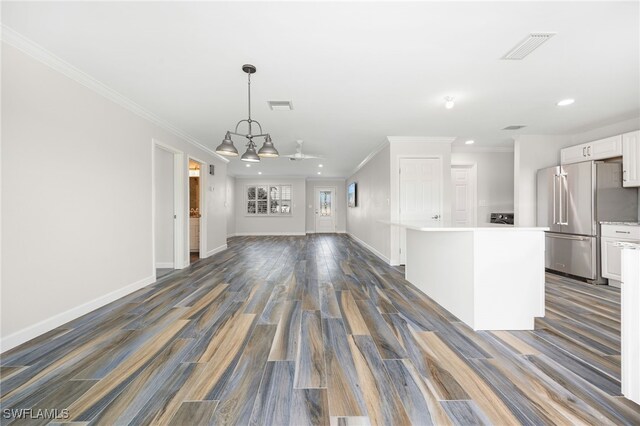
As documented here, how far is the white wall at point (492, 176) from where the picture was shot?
6055 mm

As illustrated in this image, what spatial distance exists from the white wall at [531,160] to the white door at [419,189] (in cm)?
146

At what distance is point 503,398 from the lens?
149 centimetres

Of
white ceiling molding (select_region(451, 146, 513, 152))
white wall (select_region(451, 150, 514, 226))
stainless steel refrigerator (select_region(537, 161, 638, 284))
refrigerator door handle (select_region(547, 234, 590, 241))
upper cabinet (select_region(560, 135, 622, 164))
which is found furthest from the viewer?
white wall (select_region(451, 150, 514, 226))

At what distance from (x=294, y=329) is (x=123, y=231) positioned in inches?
104

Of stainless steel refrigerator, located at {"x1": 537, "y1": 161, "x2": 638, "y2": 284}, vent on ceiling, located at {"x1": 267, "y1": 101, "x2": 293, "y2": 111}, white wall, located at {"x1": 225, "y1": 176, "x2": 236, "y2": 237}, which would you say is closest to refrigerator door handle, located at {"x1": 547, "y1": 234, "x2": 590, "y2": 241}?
stainless steel refrigerator, located at {"x1": 537, "y1": 161, "x2": 638, "y2": 284}

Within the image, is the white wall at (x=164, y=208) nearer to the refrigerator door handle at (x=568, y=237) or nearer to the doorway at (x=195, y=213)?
the doorway at (x=195, y=213)

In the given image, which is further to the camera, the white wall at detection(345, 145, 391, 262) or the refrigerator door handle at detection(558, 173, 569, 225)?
the white wall at detection(345, 145, 391, 262)

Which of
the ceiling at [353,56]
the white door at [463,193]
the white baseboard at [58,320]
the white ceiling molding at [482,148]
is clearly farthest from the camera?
the white door at [463,193]

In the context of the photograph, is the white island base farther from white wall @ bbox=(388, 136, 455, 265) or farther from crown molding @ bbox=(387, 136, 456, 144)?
crown molding @ bbox=(387, 136, 456, 144)

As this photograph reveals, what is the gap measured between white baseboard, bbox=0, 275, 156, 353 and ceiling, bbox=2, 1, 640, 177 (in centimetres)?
246

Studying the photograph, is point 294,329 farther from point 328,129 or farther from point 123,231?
point 328,129

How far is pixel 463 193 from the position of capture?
20.4 feet

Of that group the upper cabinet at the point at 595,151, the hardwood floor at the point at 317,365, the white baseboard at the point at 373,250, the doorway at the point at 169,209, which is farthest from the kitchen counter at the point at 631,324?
the doorway at the point at 169,209

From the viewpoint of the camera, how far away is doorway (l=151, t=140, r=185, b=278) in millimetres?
4781
